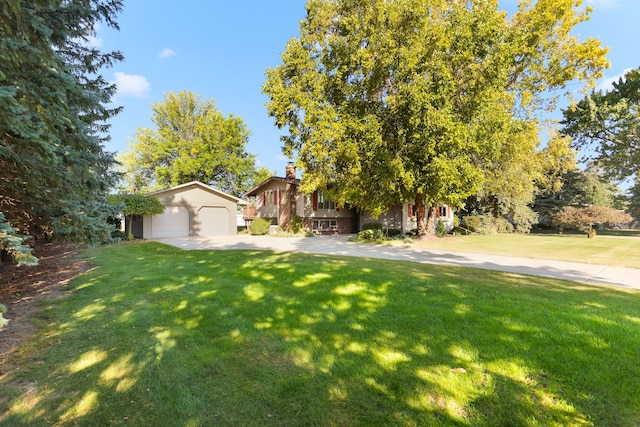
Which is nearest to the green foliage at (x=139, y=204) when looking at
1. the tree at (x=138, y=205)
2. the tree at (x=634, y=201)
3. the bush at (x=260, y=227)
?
the tree at (x=138, y=205)

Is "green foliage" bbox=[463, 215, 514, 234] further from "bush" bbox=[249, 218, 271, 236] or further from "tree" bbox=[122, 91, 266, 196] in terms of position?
"tree" bbox=[122, 91, 266, 196]

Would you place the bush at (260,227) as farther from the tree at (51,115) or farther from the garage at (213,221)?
the tree at (51,115)

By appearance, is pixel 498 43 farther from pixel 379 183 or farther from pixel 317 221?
pixel 317 221

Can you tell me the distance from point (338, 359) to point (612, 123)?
90.8ft

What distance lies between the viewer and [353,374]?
9.11 feet

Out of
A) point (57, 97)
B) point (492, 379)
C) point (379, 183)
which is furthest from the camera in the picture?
point (379, 183)

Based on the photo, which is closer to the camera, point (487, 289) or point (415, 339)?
point (415, 339)

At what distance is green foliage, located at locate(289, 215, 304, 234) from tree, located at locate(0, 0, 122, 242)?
16.4 meters

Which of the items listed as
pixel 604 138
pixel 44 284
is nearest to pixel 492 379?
pixel 44 284

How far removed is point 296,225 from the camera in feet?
75.6

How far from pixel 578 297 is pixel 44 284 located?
10.5m

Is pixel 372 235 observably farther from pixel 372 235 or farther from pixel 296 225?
pixel 296 225

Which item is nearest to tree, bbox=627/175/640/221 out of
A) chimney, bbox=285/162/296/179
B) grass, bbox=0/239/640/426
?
chimney, bbox=285/162/296/179

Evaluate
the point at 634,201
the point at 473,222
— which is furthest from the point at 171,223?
the point at 634,201
